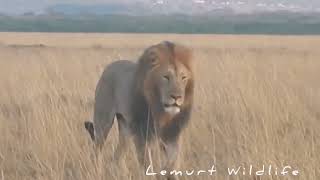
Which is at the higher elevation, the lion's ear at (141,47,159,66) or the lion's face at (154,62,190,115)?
the lion's ear at (141,47,159,66)

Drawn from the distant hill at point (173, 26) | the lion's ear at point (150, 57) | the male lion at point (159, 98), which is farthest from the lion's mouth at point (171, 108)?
the distant hill at point (173, 26)

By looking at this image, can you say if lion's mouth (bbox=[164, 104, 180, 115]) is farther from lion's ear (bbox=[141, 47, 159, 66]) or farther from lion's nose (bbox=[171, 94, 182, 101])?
lion's ear (bbox=[141, 47, 159, 66])

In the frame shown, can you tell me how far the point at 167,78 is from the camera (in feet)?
18.3

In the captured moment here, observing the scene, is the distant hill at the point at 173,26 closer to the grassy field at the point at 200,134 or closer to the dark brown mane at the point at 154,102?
the grassy field at the point at 200,134

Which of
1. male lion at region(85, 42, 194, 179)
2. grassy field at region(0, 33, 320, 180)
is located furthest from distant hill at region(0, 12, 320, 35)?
male lion at region(85, 42, 194, 179)

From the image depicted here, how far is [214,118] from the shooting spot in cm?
848

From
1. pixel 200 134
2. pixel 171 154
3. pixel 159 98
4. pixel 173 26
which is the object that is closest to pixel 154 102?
pixel 159 98

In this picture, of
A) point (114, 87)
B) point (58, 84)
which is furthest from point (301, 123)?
point (58, 84)

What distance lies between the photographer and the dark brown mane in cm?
570

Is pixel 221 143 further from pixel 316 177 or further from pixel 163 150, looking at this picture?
pixel 316 177

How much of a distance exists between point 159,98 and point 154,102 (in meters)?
0.09

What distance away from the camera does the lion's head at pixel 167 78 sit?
5477 mm

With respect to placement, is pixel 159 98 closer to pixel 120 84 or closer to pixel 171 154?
pixel 171 154

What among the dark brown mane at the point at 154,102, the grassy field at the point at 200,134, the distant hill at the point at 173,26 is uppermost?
the dark brown mane at the point at 154,102
